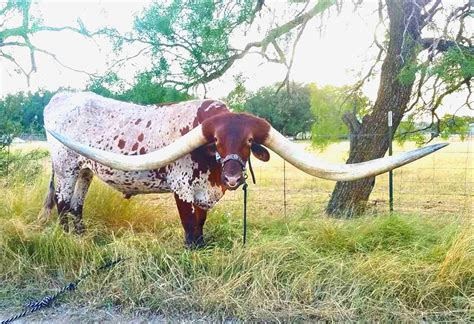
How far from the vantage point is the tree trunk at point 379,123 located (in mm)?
6395

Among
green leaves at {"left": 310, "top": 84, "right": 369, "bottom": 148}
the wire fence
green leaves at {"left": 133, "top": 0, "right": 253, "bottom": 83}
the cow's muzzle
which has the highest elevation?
green leaves at {"left": 133, "top": 0, "right": 253, "bottom": 83}

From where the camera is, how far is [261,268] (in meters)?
3.89

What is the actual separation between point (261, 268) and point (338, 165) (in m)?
0.96

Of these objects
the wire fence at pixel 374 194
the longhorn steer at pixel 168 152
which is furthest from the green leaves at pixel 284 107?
the longhorn steer at pixel 168 152

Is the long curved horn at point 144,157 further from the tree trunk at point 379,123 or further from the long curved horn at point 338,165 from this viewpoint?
the tree trunk at point 379,123

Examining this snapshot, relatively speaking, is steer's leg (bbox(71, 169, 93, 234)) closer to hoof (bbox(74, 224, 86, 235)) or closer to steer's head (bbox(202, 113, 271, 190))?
hoof (bbox(74, 224, 86, 235))

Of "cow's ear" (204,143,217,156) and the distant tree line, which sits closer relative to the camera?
"cow's ear" (204,143,217,156)

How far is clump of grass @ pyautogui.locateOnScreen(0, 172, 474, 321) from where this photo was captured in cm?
355

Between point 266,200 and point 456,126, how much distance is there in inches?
127

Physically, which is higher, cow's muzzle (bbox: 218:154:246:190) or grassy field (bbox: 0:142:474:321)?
cow's muzzle (bbox: 218:154:246:190)

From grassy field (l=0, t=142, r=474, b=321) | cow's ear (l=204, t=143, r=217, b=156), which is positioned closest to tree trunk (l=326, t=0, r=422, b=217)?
grassy field (l=0, t=142, r=474, b=321)

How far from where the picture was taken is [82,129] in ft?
16.3

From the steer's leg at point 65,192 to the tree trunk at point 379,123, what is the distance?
315 cm

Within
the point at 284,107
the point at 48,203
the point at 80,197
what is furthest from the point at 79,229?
the point at 284,107
